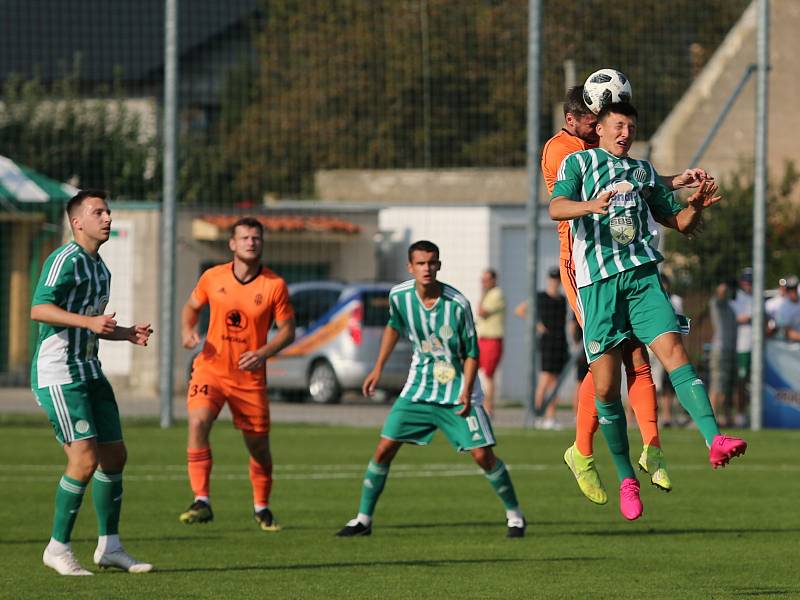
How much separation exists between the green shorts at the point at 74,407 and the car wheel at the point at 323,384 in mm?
16073

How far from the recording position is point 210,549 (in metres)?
11.5

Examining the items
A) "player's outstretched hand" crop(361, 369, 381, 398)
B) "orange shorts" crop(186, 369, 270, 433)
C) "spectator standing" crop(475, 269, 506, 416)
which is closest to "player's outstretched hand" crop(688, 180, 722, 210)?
"player's outstretched hand" crop(361, 369, 381, 398)

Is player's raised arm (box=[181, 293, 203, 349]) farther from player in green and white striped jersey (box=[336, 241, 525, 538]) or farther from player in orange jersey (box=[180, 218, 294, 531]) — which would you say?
player in green and white striped jersey (box=[336, 241, 525, 538])

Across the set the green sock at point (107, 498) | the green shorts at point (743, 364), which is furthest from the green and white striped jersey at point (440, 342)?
the green shorts at point (743, 364)

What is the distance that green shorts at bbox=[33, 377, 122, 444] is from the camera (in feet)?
32.8

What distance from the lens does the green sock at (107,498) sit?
1045cm

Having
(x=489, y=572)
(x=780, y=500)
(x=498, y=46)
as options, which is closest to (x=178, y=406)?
(x=498, y=46)

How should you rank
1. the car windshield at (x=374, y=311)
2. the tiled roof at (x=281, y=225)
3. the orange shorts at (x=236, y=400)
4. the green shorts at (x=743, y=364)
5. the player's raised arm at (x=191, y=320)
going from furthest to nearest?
the car windshield at (x=374, y=311), the tiled roof at (x=281, y=225), the green shorts at (x=743, y=364), the player's raised arm at (x=191, y=320), the orange shorts at (x=236, y=400)

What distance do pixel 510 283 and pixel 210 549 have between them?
644 inches

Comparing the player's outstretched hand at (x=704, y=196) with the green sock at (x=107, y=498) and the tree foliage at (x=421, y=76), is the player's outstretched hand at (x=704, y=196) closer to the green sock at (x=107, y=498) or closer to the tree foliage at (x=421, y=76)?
the green sock at (x=107, y=498)

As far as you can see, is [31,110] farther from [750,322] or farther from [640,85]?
[750,322]

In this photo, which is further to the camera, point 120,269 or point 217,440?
point 120,269

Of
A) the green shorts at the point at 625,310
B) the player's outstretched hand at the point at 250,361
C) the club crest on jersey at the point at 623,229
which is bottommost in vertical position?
the player's outstretched hand at the point at 250,361

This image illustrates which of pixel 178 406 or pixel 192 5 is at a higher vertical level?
pixel 192 5
